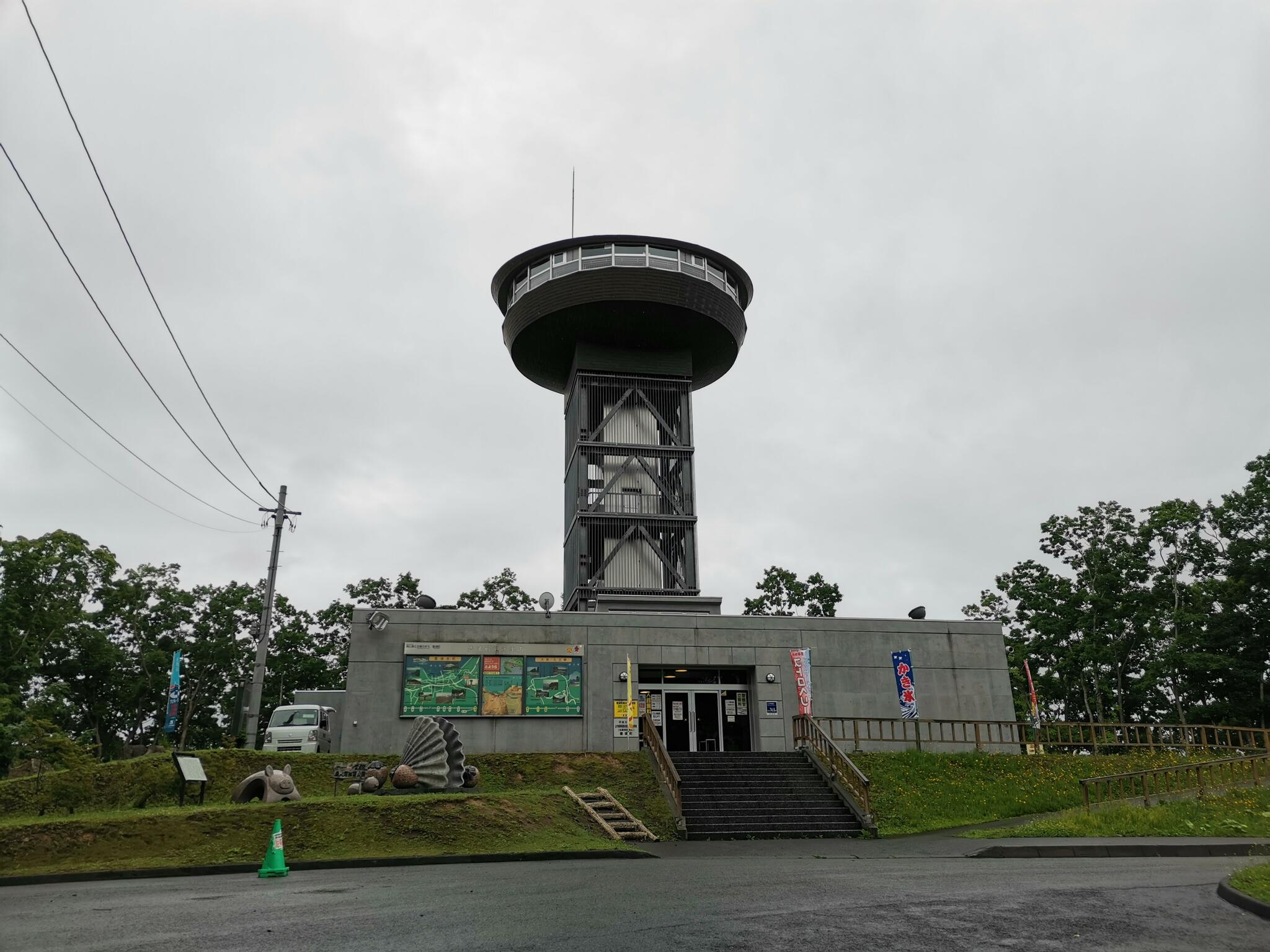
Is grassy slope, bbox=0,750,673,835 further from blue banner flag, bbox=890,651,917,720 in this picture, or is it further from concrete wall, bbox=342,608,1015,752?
blue banner flag, bbox=890,651,917,720

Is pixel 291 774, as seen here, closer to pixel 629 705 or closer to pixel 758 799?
pixel 629 705

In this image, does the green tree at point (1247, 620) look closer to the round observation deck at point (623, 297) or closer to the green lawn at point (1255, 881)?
the round observation deck at point (623, 297)

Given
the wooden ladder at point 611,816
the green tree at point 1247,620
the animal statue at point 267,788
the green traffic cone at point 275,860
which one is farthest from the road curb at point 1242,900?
the green tree at point 1247,620

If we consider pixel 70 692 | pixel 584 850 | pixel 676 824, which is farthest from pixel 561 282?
pixel 70 692

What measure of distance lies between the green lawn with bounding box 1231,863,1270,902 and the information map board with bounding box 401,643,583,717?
20.5 meters

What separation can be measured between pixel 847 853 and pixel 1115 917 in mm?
8272

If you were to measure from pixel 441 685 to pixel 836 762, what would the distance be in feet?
40.4

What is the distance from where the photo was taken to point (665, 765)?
877 inches

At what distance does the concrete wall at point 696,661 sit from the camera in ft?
91.5

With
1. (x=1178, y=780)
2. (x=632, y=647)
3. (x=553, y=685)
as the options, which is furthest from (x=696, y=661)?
(x=1178, y=780)

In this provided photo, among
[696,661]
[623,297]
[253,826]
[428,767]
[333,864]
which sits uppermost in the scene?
[623,297]

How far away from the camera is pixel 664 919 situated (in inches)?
331

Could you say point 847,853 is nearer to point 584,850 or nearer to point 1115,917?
point 584,850

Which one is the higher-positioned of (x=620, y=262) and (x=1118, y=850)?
(x=620, y=262)
